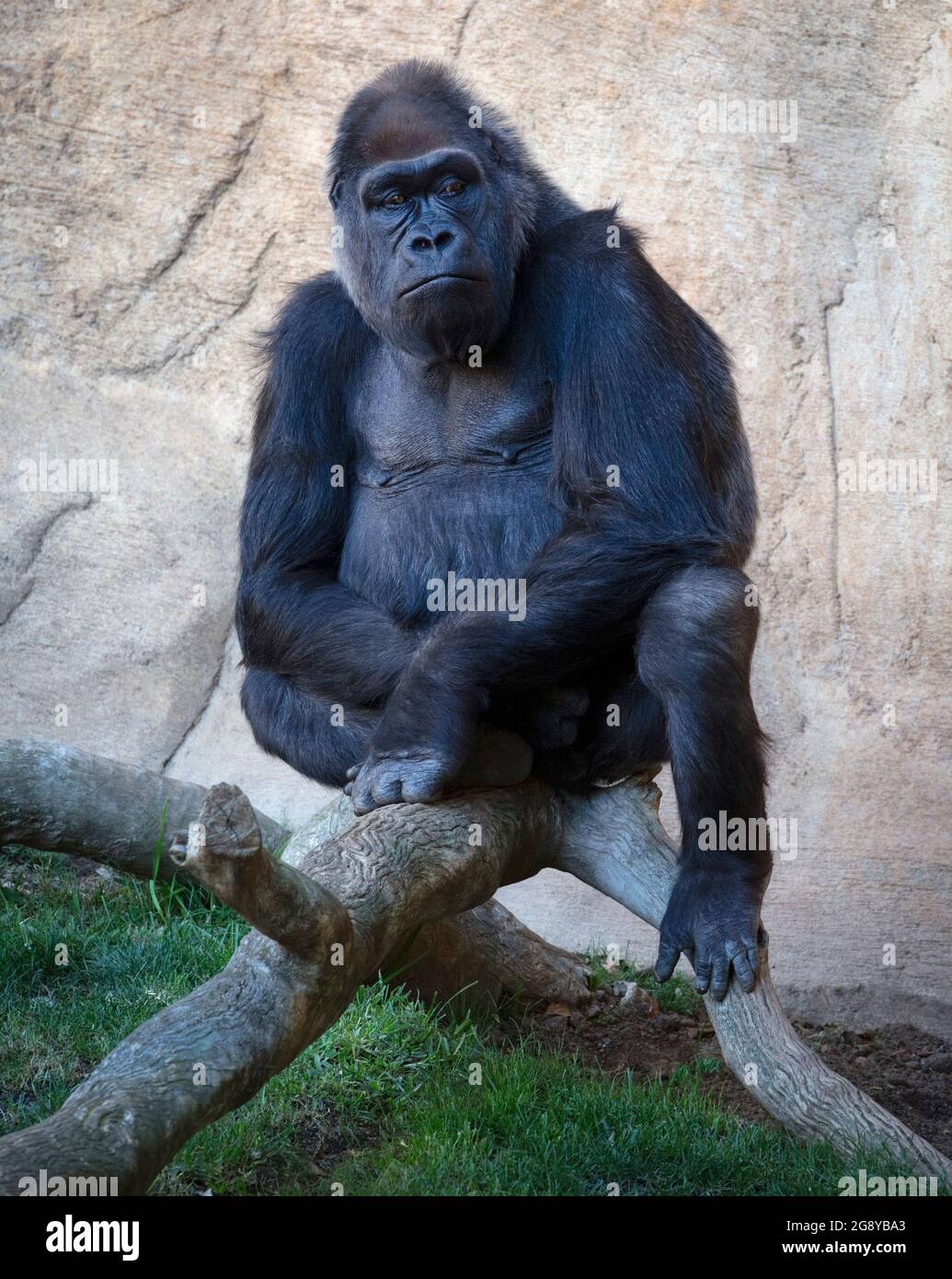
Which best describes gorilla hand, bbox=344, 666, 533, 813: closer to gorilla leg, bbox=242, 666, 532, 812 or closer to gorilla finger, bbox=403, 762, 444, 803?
gorilla finger, bbox=403, 762, 444, 803

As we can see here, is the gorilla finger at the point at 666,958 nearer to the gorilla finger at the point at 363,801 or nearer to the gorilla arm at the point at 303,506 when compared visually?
the gorilla finger at the point at 363,801

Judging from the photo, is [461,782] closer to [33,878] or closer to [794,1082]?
[794,1082]

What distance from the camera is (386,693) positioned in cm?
387

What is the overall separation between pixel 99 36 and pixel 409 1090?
494cm

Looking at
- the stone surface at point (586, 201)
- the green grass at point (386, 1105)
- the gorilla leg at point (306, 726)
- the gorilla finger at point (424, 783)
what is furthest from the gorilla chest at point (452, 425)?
the stone surface at point (586, 201)

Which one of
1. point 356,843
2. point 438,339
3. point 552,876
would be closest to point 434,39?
point 438,339

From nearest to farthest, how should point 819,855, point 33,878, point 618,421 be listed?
point 618,421, point 33,878, point 819,855

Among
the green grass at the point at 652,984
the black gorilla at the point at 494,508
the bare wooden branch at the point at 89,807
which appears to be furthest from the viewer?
the green grass at the point at 652,984

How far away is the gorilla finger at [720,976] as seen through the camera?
3.33 metres

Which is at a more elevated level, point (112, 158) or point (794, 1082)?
point (112, 158)

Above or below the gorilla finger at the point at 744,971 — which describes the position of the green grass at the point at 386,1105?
below

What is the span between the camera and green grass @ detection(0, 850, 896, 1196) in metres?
3.34

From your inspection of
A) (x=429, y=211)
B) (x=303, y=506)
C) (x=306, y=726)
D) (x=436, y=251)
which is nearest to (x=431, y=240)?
(x=436, y=251)

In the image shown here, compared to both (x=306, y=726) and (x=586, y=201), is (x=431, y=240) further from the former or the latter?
(x=586, y=201)
